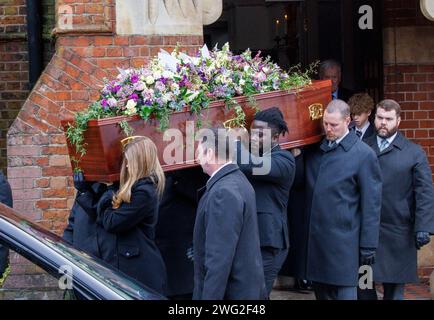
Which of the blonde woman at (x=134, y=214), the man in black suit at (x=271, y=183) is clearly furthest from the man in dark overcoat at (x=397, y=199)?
the blonde woman at (x=134, y=214)

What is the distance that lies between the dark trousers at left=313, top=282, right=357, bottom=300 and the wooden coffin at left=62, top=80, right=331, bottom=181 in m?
1.07

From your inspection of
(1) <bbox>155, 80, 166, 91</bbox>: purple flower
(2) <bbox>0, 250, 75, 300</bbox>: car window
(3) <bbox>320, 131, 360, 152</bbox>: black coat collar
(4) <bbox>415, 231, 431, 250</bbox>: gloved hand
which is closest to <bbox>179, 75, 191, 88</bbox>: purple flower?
(1) <bbox>155, 80, 166, 91</bbox>: purple flower

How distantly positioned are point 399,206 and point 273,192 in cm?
141

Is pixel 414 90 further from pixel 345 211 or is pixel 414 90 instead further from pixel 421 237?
pixel 345 211

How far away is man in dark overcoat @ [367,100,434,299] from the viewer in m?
7.43

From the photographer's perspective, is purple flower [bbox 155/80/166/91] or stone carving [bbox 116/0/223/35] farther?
stone carving [bbox 116/0/223/35]

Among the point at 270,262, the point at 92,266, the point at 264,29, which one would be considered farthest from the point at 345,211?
the point at 264,29

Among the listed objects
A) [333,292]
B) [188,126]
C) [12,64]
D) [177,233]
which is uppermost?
[12,64]

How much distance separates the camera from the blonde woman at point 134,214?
5.98m

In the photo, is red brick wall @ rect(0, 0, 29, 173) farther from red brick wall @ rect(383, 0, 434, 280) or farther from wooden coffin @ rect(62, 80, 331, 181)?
wooden coffin @ rect(62, 80, 331, 181)

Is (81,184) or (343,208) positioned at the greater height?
(81,184)

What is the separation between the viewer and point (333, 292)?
6.99 m

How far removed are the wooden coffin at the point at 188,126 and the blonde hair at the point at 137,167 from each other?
22 cm
